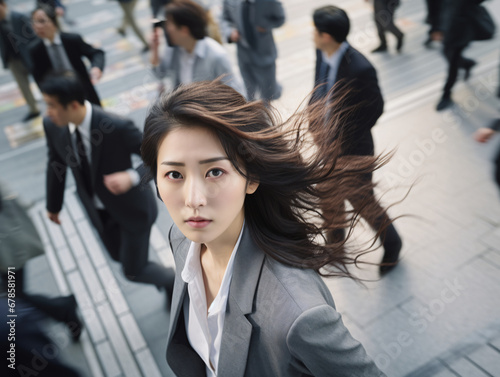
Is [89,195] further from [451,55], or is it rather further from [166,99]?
[451,55]

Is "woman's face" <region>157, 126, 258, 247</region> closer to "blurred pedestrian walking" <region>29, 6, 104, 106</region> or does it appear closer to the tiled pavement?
the tiled pavement

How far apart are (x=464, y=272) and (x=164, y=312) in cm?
224

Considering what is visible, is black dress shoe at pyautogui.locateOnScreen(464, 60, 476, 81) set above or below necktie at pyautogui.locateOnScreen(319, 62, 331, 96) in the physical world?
below

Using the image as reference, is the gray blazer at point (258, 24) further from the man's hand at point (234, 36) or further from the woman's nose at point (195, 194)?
the woman's nose at point (195, 194)

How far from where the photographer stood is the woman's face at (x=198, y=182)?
1487 millimetres

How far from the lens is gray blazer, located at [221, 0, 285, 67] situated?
16.4 ft

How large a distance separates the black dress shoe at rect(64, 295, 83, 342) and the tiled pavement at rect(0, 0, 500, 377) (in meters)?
0.09

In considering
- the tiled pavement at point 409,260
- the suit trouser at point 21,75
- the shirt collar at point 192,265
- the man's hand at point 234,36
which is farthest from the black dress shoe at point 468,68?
the suit trouser at point 21,75

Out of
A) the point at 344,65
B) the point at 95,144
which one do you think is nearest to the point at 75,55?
the point at 95,144

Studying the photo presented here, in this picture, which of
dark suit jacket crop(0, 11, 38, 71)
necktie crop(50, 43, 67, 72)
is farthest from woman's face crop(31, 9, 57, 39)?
dark suit jacket crop(0, 11, 38, 71)

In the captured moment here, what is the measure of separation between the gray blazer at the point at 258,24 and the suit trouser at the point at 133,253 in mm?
2714

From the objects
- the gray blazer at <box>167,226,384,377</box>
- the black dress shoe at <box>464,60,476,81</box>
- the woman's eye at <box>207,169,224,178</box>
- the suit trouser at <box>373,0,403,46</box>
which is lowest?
the black dress shoe at <box>464,60,476,81</box>

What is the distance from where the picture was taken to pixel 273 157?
164 cm

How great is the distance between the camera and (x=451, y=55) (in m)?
5.32
